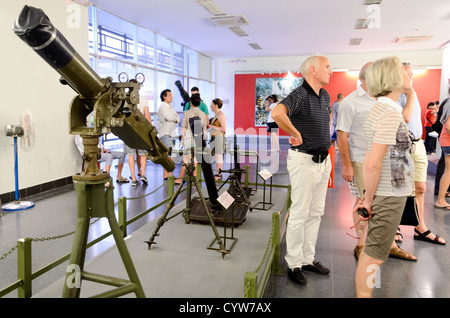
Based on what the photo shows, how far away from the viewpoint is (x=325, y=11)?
7.58 m

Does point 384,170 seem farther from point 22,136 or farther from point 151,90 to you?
point 151,90

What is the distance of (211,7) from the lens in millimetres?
7289

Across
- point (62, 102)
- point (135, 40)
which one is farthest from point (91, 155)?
point (135, 40)

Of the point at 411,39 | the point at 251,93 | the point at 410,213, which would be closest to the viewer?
the point at 410,213

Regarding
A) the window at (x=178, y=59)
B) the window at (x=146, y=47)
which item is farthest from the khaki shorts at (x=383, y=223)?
the window at (x=178, y=59)

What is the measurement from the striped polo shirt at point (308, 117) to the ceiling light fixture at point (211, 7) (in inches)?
207

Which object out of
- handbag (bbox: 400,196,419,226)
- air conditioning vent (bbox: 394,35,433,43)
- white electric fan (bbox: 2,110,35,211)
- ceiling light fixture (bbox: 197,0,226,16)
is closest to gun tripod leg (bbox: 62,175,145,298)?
handbag (bbox: 400,196,419,226)

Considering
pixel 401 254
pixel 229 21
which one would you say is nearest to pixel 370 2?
pixel 229 21

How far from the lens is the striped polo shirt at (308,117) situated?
2.39 metres

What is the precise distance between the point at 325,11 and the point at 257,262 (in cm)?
670

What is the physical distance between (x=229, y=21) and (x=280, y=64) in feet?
22.5

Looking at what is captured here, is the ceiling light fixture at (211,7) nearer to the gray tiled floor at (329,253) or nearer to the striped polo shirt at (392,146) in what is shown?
the gray tiled floor at (329,253)

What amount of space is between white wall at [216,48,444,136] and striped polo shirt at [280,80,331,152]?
12.0 meters
